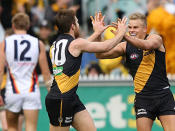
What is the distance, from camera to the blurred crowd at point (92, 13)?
12.5 metres

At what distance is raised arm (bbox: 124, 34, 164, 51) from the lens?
752cm

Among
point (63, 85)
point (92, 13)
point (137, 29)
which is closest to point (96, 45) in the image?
point (63, 85)

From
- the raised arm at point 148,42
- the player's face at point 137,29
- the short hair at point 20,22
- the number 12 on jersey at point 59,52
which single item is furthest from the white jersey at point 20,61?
the raised arm at point 148,42

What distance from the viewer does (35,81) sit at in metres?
9.60

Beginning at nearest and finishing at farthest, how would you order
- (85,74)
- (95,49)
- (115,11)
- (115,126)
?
1. (95,49)
2. (115,126)
3. (85,74)
4. (115,11)

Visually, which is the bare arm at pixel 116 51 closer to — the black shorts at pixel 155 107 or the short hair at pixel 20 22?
the black shorts at pixel 155 107

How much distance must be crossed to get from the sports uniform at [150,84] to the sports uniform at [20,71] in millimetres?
2075

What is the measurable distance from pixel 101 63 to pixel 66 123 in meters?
4.95

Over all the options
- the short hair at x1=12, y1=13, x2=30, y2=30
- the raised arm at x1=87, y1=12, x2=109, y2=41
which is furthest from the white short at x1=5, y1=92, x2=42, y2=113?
the raised arm at x1=87, y1=12, x2=109, y2=41

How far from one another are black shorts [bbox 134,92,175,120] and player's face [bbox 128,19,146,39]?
965 mm

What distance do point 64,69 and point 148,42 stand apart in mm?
1250

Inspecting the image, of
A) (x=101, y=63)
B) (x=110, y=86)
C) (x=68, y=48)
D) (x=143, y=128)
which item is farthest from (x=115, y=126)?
(x=68, y=48)

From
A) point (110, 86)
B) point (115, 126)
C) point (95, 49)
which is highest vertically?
point (95, 49)

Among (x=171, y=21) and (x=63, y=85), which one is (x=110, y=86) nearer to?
(x=171, y=21)
